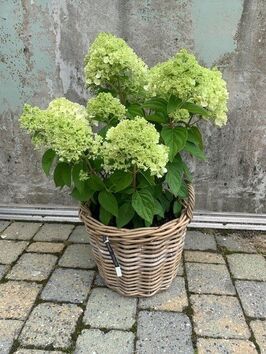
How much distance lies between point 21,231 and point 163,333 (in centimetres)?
133

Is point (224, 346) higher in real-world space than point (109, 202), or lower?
lower

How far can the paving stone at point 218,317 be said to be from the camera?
1890mm

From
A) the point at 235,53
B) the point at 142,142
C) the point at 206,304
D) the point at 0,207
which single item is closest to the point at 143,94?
the point at 142,142

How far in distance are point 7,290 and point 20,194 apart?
0.91 metres

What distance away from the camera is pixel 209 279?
7.42 ft

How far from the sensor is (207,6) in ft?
8.01

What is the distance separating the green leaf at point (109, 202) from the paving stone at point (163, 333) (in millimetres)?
570

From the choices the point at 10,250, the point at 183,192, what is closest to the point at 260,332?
the point at 183,192

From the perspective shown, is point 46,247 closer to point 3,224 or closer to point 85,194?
point 3,224

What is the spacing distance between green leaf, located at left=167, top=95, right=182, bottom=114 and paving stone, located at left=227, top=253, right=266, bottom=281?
1107 millimetres

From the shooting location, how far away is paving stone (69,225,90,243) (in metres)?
2.67

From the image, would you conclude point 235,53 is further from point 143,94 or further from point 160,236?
point 160,236

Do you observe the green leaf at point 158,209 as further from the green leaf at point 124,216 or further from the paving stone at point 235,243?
the paving stone at point 235,243

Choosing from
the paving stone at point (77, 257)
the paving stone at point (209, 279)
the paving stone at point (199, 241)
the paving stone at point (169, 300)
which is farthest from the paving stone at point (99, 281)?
the paving stone at point (199, 241)
